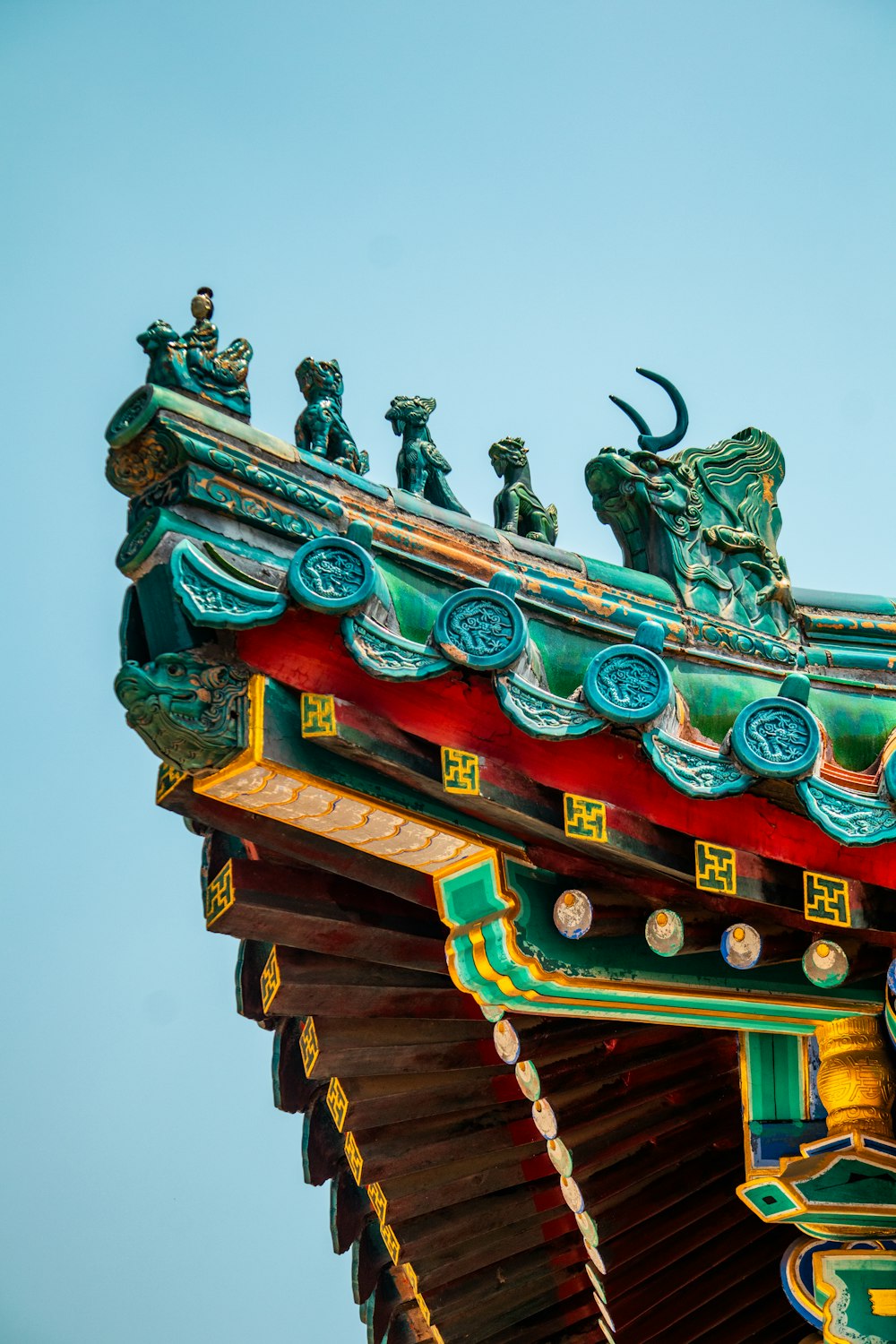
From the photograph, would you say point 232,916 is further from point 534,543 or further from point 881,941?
point 881,941

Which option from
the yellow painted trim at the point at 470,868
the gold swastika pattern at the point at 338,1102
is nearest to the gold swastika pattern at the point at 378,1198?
the gold swastika pattern at the point at 338,1102

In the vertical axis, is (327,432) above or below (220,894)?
above

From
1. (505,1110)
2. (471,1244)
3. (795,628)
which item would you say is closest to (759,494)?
(795,628)

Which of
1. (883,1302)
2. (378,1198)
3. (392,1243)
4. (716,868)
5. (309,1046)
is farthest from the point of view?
(392,1243)

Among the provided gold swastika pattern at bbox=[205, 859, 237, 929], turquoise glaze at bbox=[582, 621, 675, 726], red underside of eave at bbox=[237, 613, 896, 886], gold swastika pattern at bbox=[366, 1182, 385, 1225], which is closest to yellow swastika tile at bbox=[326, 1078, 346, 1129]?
gold swastika pattern at bbox=[366, 1182, 385, 1225]

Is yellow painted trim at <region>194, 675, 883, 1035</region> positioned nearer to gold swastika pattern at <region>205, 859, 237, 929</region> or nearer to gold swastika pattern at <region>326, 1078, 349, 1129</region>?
gold swastika pattern at <region>205, 859, 237, 929</region>

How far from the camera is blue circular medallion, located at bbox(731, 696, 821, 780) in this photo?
4840 mm

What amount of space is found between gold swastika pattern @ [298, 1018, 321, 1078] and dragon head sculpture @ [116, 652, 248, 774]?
1564 mm

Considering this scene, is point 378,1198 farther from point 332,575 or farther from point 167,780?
point 332,575

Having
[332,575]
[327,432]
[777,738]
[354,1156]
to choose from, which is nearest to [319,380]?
[327,432]

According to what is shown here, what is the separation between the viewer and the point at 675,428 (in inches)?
258

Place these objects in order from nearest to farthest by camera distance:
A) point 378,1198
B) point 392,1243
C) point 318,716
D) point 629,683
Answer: point 318,716 → point 629,683 → point 378,1198 → point 392,1243

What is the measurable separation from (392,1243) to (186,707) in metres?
2.76

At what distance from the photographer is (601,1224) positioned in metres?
6.25
